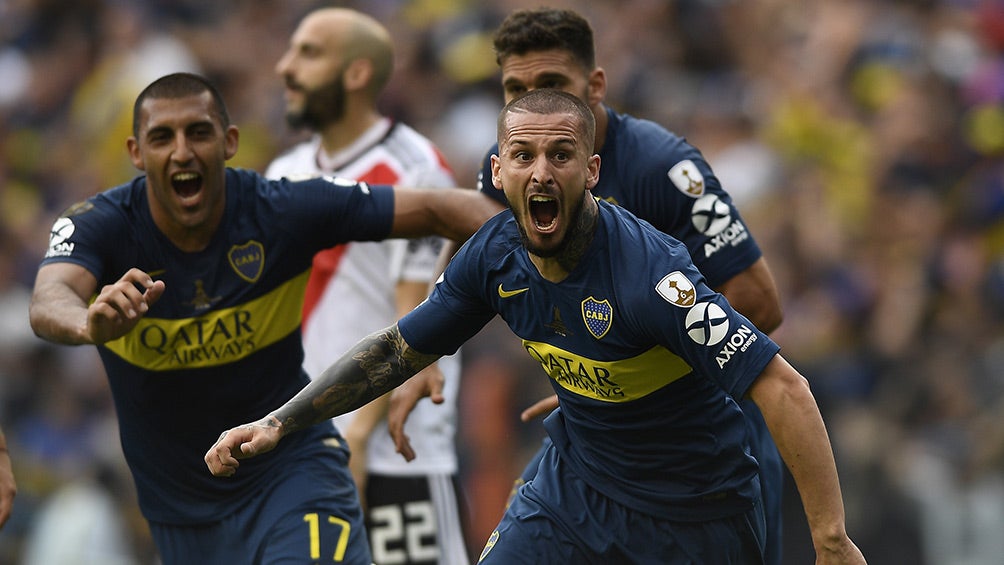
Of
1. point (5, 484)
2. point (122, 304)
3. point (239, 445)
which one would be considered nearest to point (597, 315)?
point (239, 445)

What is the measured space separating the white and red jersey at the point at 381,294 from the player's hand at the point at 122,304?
2638 mm

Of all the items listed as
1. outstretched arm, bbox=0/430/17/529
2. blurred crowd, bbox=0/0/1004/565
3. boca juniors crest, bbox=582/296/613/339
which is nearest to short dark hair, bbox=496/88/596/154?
boca juniors crest, bbox=582/296/613/339

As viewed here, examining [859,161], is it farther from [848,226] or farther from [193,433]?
[193,433]

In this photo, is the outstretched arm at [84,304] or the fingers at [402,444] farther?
the fingers at [402,444]

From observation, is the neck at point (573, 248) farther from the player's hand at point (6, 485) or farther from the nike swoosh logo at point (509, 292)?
the player's hand at point (6, 485)

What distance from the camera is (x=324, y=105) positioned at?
8242 millimetres

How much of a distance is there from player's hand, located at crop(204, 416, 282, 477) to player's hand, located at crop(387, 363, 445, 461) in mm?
1209

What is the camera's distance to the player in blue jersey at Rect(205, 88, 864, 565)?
499cm

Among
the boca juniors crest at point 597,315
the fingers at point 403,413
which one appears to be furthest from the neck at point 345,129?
the boca juniors crest at point 597,315

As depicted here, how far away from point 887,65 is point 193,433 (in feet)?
26.0

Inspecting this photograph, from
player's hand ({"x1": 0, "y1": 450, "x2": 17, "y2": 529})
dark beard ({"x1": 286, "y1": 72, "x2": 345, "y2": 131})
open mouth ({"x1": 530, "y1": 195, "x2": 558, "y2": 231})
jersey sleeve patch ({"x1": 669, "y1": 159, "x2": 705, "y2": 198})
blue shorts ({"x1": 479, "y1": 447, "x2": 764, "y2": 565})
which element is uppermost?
dark beard ({"x1": 286, "y1": 72, "x2": 345, "y2": 131})

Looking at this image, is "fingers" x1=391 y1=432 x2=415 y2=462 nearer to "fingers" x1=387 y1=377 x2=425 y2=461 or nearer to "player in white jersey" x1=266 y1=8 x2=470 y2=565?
"fingers" x1=387 y1=377 x2=425 y2=461

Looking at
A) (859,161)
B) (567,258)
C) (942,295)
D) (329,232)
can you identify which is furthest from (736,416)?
(859,161)

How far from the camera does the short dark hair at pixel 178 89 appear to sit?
20.4 ft
